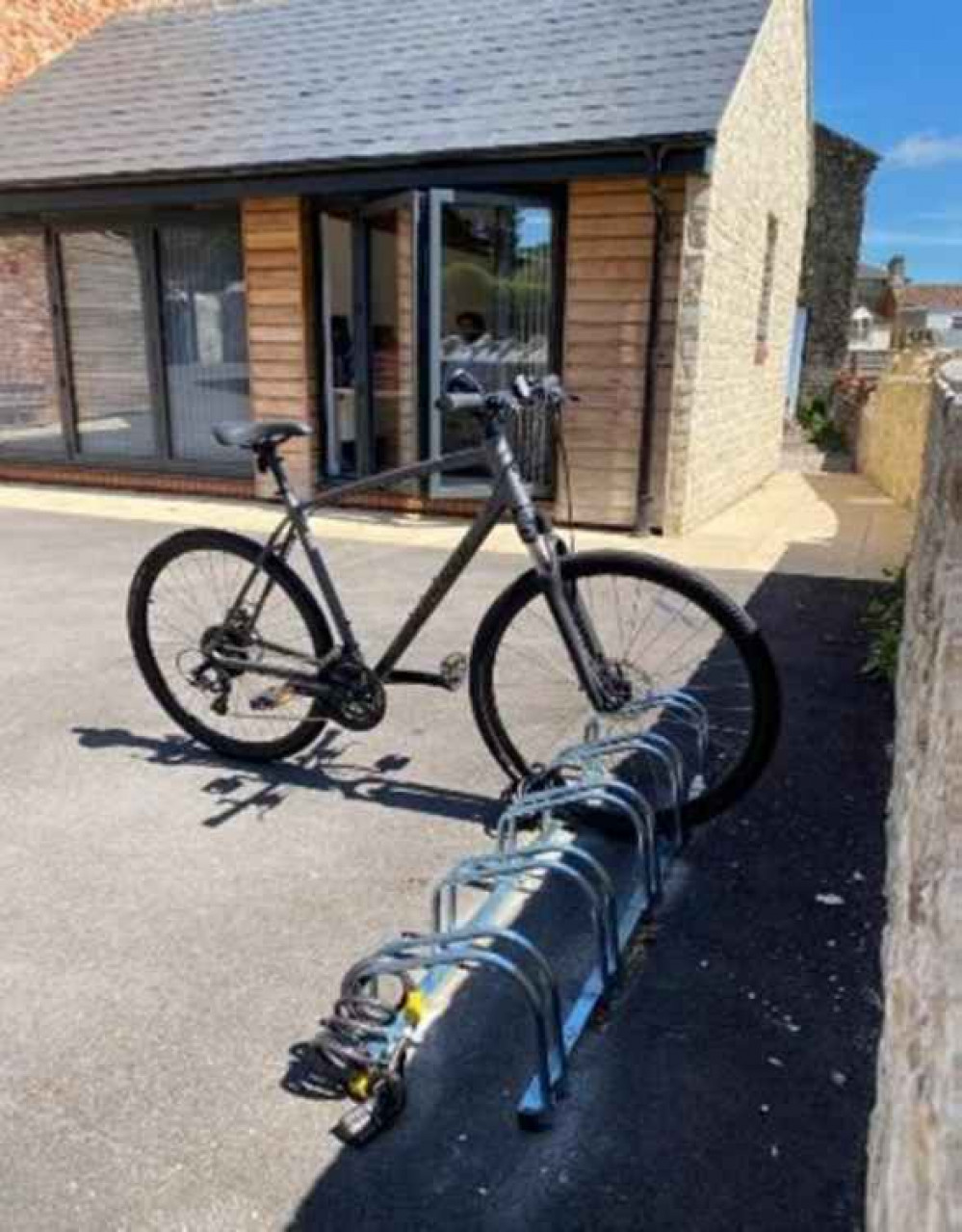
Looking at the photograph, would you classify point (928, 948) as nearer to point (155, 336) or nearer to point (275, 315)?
point (275, 315)

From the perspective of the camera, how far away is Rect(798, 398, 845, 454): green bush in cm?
1622

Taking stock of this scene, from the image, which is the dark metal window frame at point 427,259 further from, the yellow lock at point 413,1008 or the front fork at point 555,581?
the yellow lock at point 413,1008

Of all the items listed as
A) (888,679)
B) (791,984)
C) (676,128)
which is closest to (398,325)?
(676,128)

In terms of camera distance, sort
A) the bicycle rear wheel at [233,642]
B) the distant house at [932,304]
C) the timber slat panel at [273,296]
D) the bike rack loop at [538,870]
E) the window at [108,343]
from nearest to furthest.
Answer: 1. the bike rack loop at [538,870]
2. the bicycle rear wheel at [233,642]
3. the timber slat panel at [273,296]
4. the window at [108,343]
5. the distant house at [932,304]

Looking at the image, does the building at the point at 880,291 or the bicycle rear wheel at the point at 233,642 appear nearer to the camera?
the bicycle rear wheel at the point at 233,642

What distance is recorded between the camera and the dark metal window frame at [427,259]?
23.3 ft

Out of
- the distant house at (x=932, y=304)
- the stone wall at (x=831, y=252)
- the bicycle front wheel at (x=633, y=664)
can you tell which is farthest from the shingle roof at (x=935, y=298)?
the bicycle front wheel at (x=633, y=664)

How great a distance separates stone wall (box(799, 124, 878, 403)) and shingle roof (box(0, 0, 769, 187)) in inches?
489

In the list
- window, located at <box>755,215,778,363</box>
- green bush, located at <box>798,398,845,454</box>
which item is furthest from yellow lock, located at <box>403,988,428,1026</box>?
green bush, located at <box>798,398,845,454</box>

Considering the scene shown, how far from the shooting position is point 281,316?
812 cm

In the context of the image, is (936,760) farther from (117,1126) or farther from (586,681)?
(117,1126)

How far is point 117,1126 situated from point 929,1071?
147 centimetres

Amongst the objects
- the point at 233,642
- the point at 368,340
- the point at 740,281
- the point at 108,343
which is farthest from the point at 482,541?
the point at 108,343

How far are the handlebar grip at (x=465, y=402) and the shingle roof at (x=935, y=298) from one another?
5081 centimetres
